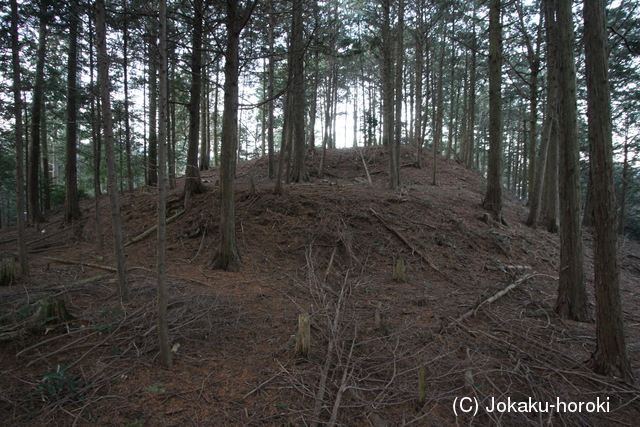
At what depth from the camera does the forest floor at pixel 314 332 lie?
287cm

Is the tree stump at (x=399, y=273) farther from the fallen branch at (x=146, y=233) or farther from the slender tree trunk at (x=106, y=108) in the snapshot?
the fallen branch at (x=146, y=233)

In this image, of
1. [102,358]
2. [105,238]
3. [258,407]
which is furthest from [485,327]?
[105,238]

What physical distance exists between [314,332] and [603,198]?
393 cm

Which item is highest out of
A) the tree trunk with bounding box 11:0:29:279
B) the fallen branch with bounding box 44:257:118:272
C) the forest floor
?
the tree trunk with bounding box 11:0:29:279

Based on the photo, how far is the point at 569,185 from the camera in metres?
4.82

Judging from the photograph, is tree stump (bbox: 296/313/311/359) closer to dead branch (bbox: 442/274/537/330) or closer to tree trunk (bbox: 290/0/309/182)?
dead branch (bbox: 442/274/537/330)

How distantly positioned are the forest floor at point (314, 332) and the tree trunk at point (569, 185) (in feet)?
1.14

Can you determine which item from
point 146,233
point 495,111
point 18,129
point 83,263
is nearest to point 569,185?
point 495,111

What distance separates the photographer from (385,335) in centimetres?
430

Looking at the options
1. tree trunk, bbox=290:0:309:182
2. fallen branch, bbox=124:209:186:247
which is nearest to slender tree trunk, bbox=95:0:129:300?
fallen branch, bbox=124:209:186:247

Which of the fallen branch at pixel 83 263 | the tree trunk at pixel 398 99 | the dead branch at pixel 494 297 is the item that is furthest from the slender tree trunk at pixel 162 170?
the tree trunk at pixel 398 99

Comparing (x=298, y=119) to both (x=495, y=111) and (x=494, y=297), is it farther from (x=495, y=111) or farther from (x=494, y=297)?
(x=494, y=297)

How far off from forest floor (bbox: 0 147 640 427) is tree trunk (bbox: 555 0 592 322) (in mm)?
347

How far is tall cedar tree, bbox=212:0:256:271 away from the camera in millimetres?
5598
